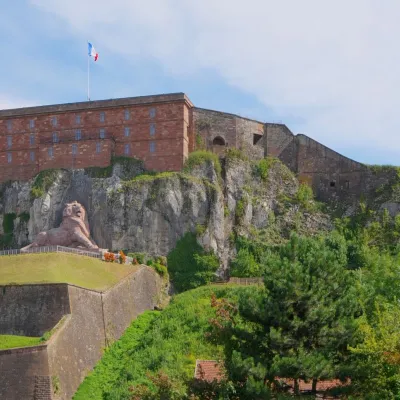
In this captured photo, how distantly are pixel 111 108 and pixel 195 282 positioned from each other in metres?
15.2

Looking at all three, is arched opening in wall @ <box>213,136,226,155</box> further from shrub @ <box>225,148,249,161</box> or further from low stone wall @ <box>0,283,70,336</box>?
low stone wall @ <box>0,283,70,336</box>

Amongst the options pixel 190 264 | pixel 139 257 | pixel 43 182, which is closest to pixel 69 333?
pixel 139 257

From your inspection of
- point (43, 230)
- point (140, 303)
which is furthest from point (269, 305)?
point (43, 230)

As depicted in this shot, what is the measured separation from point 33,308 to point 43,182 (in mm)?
19120

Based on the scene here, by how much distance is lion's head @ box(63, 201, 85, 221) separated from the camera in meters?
62.0

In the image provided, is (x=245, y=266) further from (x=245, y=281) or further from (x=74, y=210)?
(x=74, y=210)

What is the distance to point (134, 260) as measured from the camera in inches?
2363

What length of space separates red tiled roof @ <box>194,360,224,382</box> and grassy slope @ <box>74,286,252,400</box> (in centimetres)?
71

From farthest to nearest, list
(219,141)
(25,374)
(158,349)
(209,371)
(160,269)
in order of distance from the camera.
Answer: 1. (219,141)
2. (160,269)
3. (158,349)
4. (25,374)
5. (209,371)

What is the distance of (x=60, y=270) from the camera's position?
5297cm

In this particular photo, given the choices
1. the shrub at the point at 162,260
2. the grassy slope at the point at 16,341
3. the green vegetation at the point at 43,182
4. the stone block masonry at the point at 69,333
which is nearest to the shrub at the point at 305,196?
the shrub at the point at 162,260

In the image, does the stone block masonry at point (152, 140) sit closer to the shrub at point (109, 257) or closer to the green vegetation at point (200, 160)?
the green vegetation at point (200, 160)

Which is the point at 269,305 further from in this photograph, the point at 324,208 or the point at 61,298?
the point at 324,208

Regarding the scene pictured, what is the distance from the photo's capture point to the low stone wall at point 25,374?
44.5 meters
